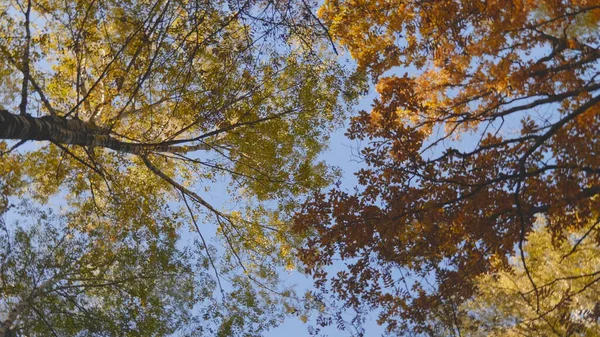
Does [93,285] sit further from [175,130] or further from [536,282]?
[536,282]

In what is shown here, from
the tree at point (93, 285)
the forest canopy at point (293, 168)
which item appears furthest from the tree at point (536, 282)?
the tree at point (93, 285)

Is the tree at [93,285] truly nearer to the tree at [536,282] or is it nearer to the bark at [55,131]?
the bark at [55,131]

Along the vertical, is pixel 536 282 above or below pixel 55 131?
below

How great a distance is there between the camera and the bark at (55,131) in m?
4.80

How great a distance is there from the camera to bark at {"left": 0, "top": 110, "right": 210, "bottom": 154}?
4.80m

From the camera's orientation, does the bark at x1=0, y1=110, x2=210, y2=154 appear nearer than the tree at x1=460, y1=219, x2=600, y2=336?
Yes

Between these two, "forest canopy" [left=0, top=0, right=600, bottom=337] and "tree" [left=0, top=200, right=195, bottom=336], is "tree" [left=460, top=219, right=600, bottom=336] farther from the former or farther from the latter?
"tree" [left=0, top=200, right=195, bottom=336]

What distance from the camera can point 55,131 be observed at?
5.55 m

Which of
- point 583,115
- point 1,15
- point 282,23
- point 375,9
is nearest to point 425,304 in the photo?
point 583,115

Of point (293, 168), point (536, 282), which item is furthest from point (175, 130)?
point (536, 282)

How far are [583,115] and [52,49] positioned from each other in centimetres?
900

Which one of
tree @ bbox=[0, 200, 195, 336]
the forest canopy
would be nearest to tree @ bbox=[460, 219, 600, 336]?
the forest canopy

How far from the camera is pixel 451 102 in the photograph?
893cm

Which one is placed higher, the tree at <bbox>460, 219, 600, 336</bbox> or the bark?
the bark
